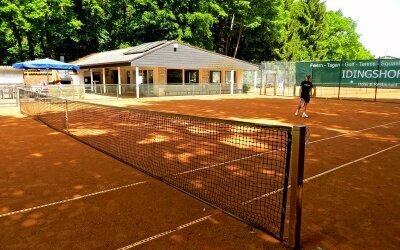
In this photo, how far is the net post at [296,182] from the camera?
11.8 feet

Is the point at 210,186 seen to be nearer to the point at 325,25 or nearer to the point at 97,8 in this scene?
the point at 97,8

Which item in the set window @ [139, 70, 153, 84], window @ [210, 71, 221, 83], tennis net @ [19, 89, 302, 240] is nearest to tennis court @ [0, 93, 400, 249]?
tennis net @ [19, 89, 302, 240]

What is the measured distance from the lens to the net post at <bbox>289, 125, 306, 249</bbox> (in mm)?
3602

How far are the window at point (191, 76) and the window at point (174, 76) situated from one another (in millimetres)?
1072

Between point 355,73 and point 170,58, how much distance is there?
53.5ft

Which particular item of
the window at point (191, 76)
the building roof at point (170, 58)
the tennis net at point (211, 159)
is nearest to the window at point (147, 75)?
the building roof at point (170, 58)

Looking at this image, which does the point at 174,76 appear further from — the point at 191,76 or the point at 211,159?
the point at 211,159

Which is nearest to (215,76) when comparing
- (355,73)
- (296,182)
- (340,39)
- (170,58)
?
(170,58)

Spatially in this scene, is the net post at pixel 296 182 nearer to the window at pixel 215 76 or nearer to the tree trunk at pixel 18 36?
Answer: the window at pixel 215 76

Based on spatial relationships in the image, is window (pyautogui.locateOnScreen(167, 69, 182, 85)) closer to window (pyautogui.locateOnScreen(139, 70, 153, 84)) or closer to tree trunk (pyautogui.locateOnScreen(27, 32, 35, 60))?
window (pyautogui.locateOnScreen(139, 70, 153, 84))

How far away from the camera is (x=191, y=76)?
34.5m

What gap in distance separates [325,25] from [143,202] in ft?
203

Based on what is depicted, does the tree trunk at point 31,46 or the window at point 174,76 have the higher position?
the tree trunk at point 31,46

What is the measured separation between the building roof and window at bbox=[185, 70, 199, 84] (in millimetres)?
1668
